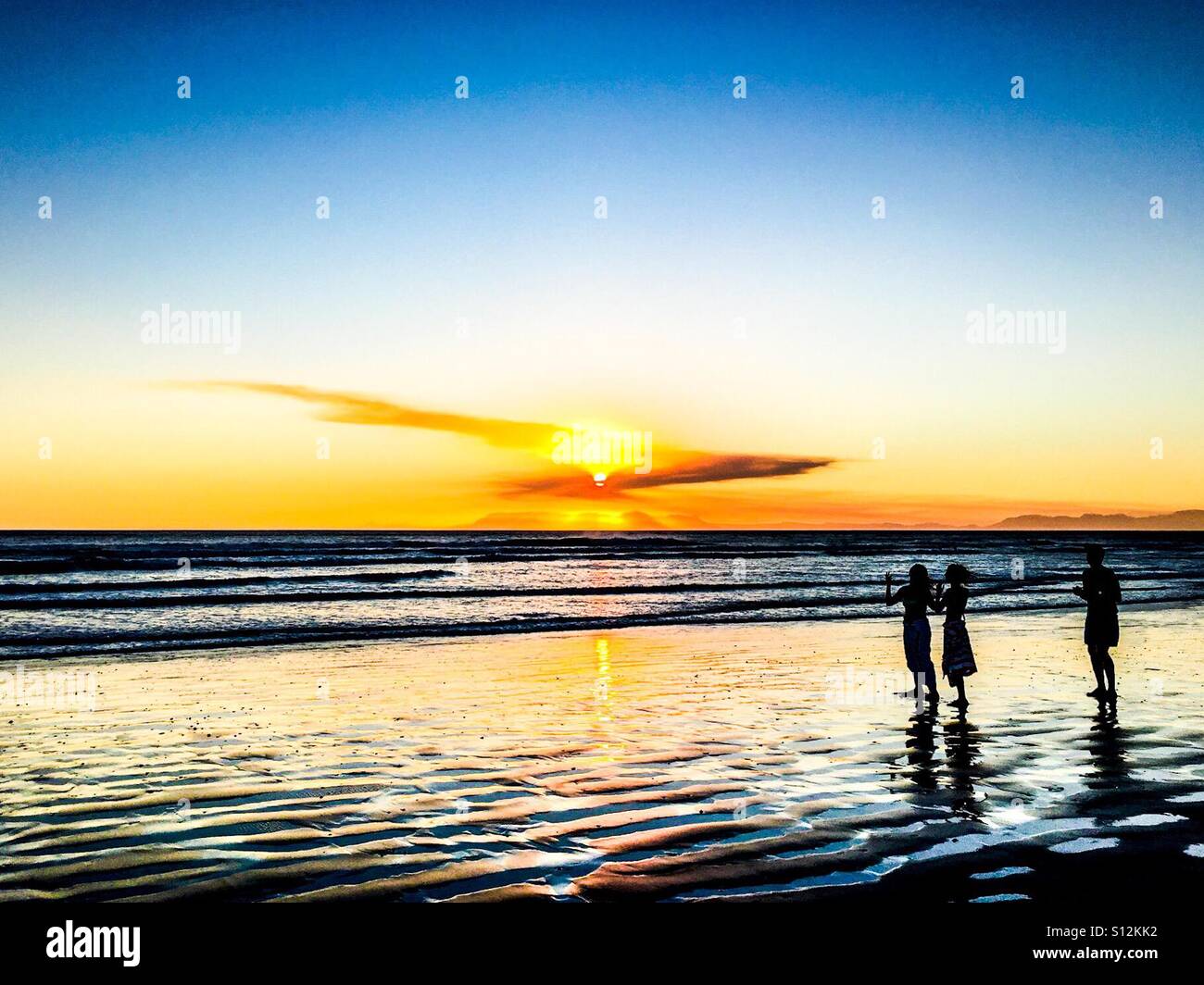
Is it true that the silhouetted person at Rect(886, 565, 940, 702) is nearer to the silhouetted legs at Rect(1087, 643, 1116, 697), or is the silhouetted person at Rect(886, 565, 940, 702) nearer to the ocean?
the silhouetted legs at Rect(1087, 643, 1116, 697)

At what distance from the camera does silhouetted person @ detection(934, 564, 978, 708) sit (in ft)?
44.7

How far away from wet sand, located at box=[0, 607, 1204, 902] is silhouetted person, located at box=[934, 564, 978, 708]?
479 millimetres

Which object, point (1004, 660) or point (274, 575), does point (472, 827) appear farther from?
point (274, 575)

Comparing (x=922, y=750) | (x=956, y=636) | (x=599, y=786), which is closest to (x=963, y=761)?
(x=922, y=750)

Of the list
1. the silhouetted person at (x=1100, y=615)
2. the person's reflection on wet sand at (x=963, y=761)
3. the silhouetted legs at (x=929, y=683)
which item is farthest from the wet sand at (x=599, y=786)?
the silhouetted person at (x=1100, y=615)

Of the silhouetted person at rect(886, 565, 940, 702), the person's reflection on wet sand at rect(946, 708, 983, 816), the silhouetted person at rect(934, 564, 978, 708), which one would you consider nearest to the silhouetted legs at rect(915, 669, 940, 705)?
Answer: the silhouetted person at rect(886, 565, 940, 702)

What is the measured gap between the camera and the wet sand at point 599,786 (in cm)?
678

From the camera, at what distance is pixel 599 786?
937 centimetres

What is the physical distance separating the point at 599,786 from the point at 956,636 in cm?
681

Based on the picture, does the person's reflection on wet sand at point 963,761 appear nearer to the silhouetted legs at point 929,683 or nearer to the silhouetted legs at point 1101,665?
the silhouetted legs at point 929,683

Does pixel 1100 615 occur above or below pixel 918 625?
above

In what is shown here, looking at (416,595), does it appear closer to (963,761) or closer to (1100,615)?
(1100,615)
